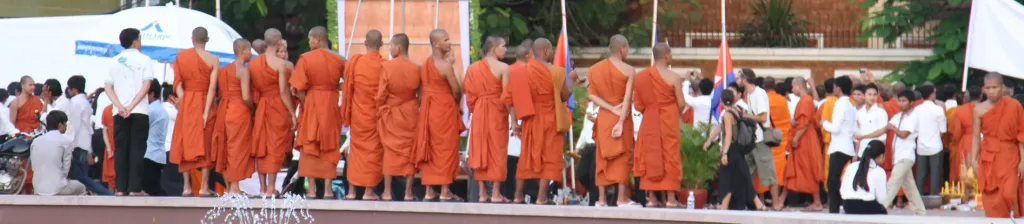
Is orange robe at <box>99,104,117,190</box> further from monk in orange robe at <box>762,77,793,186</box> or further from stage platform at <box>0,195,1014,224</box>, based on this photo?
monk in orange robe at <box>762,77,793,186</box>

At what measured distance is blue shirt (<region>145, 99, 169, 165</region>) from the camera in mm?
14109

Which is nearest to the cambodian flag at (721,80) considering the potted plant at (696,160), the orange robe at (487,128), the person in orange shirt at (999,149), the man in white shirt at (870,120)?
the potted plant at (696,160)

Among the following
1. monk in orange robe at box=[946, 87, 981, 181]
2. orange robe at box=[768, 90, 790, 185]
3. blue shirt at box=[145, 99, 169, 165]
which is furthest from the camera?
orange robe at box=[768, 90, 790, 185]

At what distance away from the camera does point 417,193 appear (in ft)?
49.6

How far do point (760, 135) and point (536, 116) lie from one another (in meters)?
2.57

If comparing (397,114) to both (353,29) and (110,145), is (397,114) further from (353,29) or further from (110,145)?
(353,29)

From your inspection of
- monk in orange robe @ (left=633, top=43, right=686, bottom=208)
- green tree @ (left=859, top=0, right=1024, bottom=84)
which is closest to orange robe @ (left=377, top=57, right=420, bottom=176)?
monk in orange robe @ (left=633, top=43, right=686, bottom=208)

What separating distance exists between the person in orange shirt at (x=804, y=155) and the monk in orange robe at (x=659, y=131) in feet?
8.53

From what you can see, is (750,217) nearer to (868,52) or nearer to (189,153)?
(189,153)

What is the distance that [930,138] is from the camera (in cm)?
1638

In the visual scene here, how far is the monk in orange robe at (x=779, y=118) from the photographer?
52.3 ft

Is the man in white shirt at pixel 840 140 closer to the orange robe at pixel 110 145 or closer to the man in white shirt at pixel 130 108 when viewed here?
the man in white shirt at pixel 130 108

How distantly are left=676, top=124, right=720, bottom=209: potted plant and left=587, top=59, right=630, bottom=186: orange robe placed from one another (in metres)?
1.77

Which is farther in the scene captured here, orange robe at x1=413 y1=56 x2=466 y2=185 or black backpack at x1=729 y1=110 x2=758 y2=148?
black backpack at x1=729 y1=110 x2=758 y2=148
